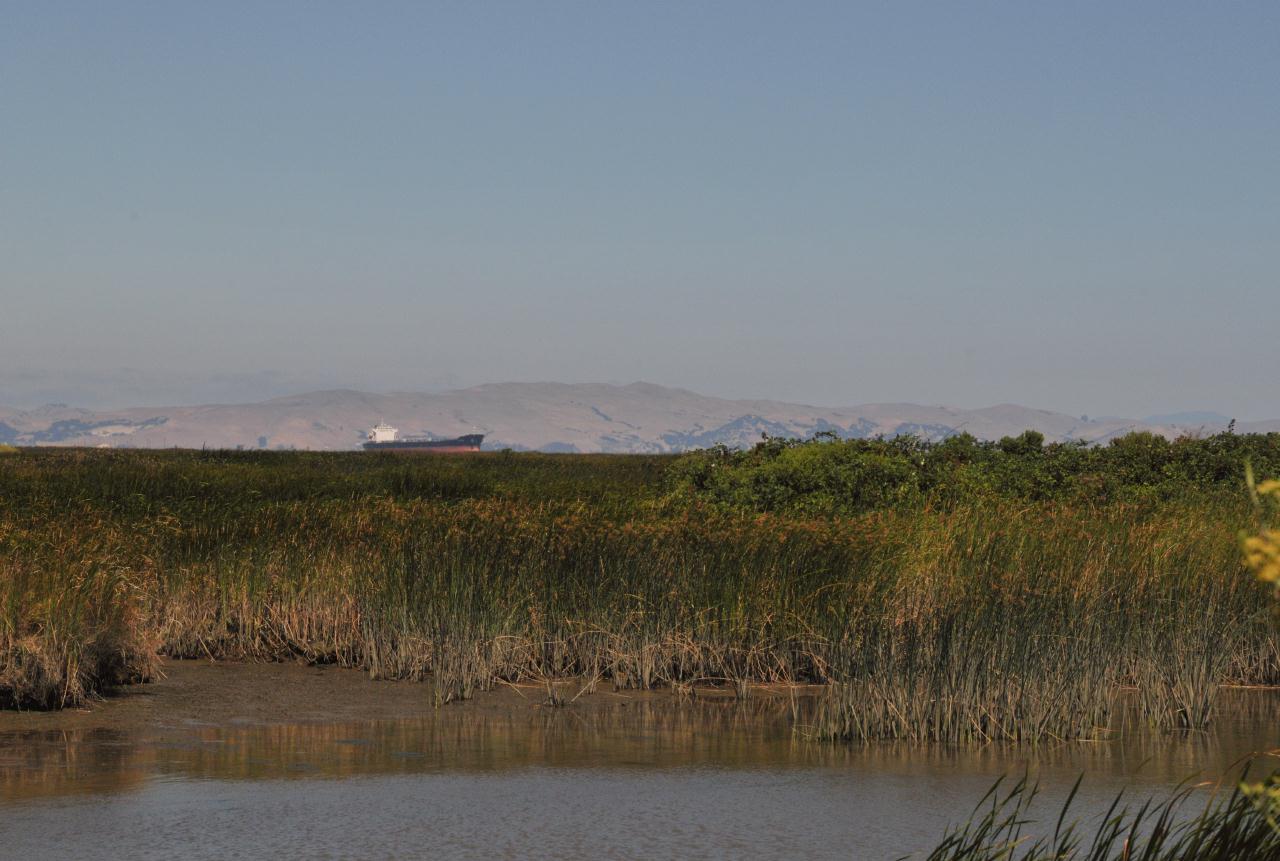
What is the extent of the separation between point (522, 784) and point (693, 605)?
498cm

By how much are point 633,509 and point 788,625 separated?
5.29 meters

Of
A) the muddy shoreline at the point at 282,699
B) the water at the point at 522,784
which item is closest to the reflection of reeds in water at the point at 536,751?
the water at the point at 522,784

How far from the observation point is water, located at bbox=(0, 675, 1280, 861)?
28.4ft

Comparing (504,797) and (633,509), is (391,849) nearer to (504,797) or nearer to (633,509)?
(504,797)

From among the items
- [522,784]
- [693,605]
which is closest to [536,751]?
[522,784]

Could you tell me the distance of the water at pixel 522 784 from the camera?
341 inches

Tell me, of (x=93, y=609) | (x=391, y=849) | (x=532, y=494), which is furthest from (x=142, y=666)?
(x=532, y=494)

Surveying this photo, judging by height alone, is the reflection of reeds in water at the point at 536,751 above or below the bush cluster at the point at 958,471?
below

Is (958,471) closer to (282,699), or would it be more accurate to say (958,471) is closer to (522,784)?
(282,699)

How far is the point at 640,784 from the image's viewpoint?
10375 mm

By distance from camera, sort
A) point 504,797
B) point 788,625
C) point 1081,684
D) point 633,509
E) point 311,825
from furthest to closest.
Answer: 1. point 633,509
2. point 788,625
3. point 1081,684
4. point 504,797
5. point 311,825

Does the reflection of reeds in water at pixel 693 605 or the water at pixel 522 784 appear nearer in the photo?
the water at pixel 522 784

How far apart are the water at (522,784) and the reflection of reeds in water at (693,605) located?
59cm

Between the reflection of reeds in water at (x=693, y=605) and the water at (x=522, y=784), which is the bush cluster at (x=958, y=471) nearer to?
the reflection of reeds in water at (x=693, y=605)
